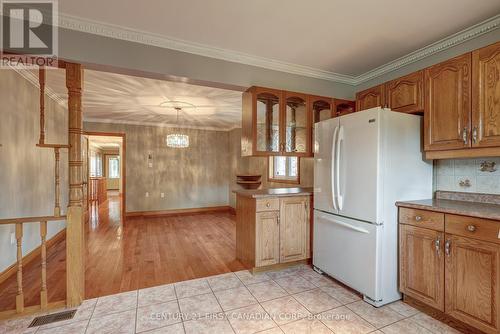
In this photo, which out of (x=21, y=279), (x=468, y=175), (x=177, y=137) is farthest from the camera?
(x=177, y=137)

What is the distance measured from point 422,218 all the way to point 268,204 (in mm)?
1474

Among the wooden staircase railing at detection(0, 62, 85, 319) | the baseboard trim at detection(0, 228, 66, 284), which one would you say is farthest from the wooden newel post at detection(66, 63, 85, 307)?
the baseboard trim at detection(0, 228, 66, 284)

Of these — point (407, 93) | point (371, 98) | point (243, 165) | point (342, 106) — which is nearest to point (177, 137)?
point (243, 165)

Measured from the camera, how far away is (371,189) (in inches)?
84.9

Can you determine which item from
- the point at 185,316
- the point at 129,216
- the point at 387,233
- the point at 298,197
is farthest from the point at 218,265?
the point at 129,216

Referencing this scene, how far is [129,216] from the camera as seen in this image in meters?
5.84

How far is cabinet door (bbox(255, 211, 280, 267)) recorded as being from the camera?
9.09 feet

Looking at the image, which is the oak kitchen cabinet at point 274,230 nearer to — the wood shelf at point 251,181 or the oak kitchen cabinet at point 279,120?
the oak kitchen cabinet at point 279,120

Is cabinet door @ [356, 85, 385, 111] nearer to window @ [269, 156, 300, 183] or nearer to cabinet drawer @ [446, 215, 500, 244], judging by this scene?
window @ [269, 156, 300, 183]

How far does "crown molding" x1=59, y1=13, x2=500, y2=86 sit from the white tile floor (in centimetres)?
246

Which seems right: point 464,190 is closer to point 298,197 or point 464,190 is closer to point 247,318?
point 298,197

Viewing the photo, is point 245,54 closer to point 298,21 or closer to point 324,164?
point 298,21

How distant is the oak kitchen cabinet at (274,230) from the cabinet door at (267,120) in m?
0.63

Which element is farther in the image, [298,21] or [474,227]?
[298,21]
